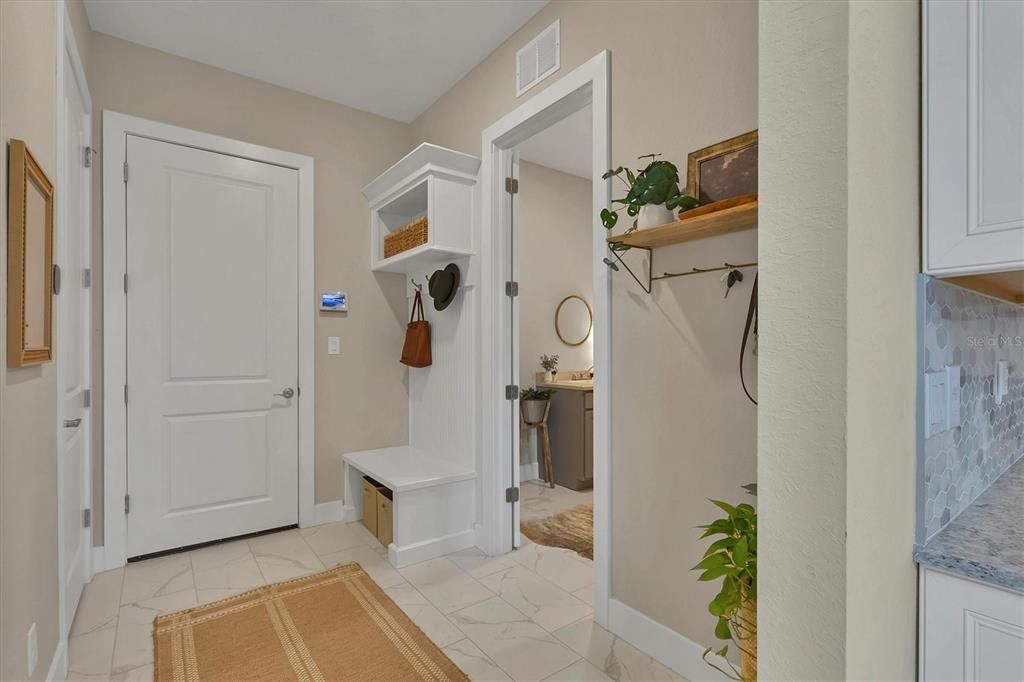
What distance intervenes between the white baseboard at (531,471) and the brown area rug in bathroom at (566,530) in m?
0.86

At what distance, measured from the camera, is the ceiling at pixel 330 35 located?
2.44 metres

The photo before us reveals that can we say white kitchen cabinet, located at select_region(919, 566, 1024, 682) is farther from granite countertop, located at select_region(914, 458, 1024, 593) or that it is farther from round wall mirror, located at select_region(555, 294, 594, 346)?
round wall mirror, located at select_region(555, 294, 594, 346)

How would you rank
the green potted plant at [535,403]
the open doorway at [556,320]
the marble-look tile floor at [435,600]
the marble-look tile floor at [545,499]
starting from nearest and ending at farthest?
the marble-look tile floor at [435,600]
the marble-look tile floor at [545,499]
the open doorway at [556,320]
the green potted plant at [535,403]

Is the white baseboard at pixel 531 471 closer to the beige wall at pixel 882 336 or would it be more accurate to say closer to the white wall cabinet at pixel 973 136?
the beige wall at pixel 882 336

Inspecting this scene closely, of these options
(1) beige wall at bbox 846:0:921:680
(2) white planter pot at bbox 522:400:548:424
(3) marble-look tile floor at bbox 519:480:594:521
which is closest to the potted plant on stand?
(2) white planter pot at bbox 522:400:548:424

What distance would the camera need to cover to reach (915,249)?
37.4 inches

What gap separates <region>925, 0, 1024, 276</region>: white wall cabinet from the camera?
860 millimetres

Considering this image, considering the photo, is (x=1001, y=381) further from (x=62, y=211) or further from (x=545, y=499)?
(x=62, y=211)

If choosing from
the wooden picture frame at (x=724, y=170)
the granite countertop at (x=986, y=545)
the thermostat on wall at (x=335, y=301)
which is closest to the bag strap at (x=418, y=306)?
the thermostat on wall at (x=335, y=301)

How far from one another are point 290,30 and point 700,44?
204 cm

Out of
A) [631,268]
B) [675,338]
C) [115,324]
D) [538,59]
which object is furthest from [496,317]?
[115,324]

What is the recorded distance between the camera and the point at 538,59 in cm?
244

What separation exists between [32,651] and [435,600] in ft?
4.43

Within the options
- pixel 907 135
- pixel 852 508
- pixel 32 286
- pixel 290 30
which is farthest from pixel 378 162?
pixel 852 508
